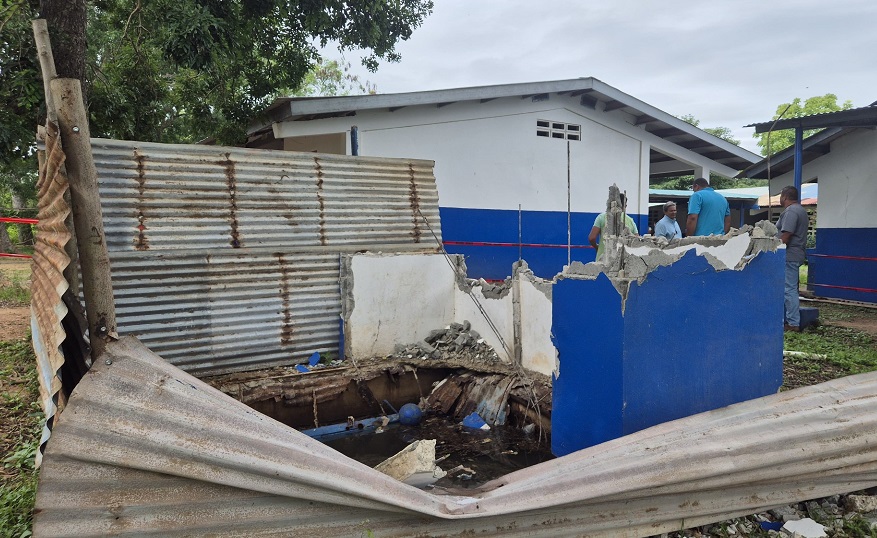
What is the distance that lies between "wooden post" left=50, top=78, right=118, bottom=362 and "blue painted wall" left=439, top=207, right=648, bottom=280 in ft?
21.4

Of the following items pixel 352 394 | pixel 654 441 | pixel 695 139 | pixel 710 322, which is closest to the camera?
pixel 654 441

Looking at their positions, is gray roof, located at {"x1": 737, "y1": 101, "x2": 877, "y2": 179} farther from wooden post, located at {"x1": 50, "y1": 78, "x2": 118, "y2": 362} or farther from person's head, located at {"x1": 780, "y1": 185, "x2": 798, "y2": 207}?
wooden post, located at {"x1": 50, "y1": 78, "x2": 118, "y2": 362}

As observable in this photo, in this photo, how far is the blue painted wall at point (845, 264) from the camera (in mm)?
10938

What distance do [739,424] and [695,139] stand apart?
29.1ft

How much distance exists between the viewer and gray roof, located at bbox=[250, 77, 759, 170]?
7.96 m

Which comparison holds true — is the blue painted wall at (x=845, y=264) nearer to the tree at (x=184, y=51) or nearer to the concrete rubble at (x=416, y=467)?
the tree at (x=184, y=51)

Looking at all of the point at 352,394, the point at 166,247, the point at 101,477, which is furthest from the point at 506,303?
the point at 101,477

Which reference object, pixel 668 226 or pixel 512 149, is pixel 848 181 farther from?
pixel 512 149

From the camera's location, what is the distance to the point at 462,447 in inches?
230

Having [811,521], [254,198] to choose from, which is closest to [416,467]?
[811,521]

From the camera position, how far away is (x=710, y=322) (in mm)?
4449

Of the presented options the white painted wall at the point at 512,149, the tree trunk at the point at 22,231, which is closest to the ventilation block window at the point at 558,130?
the white painted wall at the point at 512,149

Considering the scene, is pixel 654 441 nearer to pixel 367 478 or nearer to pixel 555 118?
pixel 367 478

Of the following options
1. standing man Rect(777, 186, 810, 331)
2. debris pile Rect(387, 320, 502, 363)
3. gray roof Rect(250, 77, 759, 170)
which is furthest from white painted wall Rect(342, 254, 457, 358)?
standing man Rect(777, 186, 810, 331)
